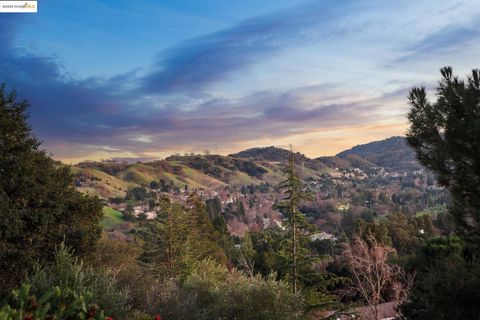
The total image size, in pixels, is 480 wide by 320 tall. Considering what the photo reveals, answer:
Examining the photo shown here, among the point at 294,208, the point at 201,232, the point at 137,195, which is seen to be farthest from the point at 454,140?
the point at 137,195

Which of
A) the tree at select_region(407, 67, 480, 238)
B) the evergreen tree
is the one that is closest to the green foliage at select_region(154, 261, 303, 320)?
the tree at select_region(407, 67, 480, 238)

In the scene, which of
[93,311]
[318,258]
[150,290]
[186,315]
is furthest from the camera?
A: [318,258]

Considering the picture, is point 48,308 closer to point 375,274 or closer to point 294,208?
point 294,208

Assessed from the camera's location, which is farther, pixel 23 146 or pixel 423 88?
pixel 23 146

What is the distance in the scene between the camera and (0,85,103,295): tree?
16484 mm

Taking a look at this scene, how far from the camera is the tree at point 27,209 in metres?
16.5

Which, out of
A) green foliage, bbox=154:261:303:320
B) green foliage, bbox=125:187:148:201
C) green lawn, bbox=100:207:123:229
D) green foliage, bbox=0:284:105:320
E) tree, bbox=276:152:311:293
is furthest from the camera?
green foliage, bbox=125:187:148:201

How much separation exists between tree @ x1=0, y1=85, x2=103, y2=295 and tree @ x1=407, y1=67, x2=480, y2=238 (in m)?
14.1

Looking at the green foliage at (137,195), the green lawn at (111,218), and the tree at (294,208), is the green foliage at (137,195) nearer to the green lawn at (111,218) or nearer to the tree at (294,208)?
the green lawn at (111,218)

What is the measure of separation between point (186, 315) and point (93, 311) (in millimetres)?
7627

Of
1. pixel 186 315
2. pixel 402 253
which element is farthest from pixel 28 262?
pixel 402 253

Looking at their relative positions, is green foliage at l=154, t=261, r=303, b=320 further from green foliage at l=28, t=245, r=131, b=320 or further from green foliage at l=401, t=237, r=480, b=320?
green foliage at l=401, t=237, r=480, b=320

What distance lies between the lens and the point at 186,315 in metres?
13.9

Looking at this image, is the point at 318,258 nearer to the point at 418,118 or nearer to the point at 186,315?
the point at 186,315
